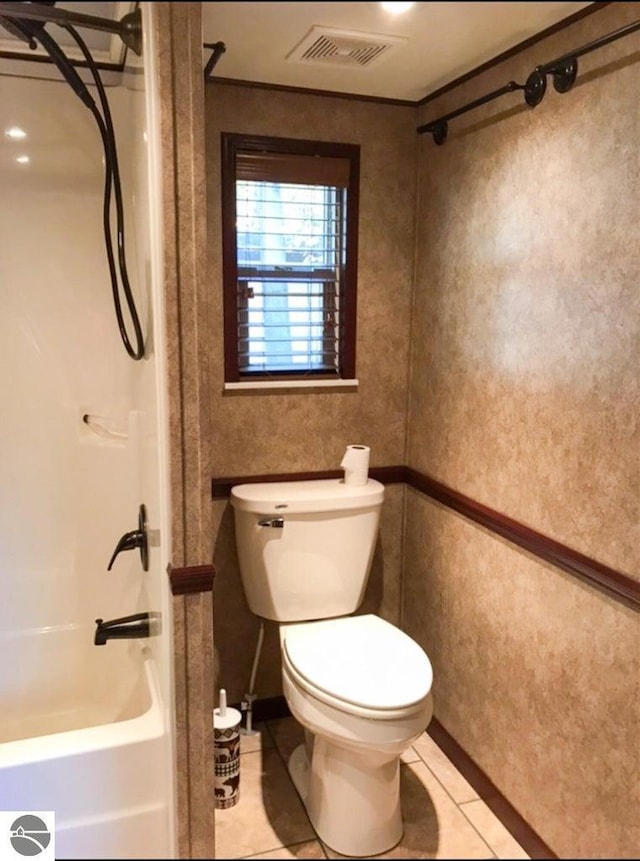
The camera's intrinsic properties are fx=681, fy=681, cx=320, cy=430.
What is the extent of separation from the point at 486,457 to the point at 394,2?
1463 mm

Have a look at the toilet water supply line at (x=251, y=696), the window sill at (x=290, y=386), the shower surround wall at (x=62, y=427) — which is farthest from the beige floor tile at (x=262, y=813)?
the window sill at (x=290, y=386)

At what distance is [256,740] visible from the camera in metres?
2.16

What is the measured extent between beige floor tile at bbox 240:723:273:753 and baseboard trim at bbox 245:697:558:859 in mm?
51

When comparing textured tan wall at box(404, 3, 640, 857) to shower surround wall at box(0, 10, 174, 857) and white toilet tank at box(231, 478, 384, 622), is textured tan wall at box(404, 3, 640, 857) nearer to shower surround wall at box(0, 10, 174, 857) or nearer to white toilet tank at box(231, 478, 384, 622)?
white toilet tank at box(231, 478, 384, 622)

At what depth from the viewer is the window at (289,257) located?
6.52 ft

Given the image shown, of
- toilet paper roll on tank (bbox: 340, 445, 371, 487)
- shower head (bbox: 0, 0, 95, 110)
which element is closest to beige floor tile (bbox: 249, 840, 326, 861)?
toilet paper roll on tank (bbox: 340, 445, 371, 487)

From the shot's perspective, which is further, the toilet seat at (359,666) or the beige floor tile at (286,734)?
the beige floor tile at (286,734)

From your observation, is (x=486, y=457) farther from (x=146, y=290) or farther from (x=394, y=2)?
(x=394, y=2)

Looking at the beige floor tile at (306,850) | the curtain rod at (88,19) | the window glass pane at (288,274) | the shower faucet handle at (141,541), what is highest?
the curtain rod at (88,19)

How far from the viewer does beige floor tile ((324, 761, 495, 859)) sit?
887 mm

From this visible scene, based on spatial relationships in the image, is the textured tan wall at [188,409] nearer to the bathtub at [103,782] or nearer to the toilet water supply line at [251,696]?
the bathtub at [103,782]

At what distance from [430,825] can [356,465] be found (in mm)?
1025

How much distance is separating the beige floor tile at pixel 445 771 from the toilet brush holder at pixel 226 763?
513 mm

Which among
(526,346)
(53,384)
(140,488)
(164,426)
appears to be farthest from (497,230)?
(53,384)
